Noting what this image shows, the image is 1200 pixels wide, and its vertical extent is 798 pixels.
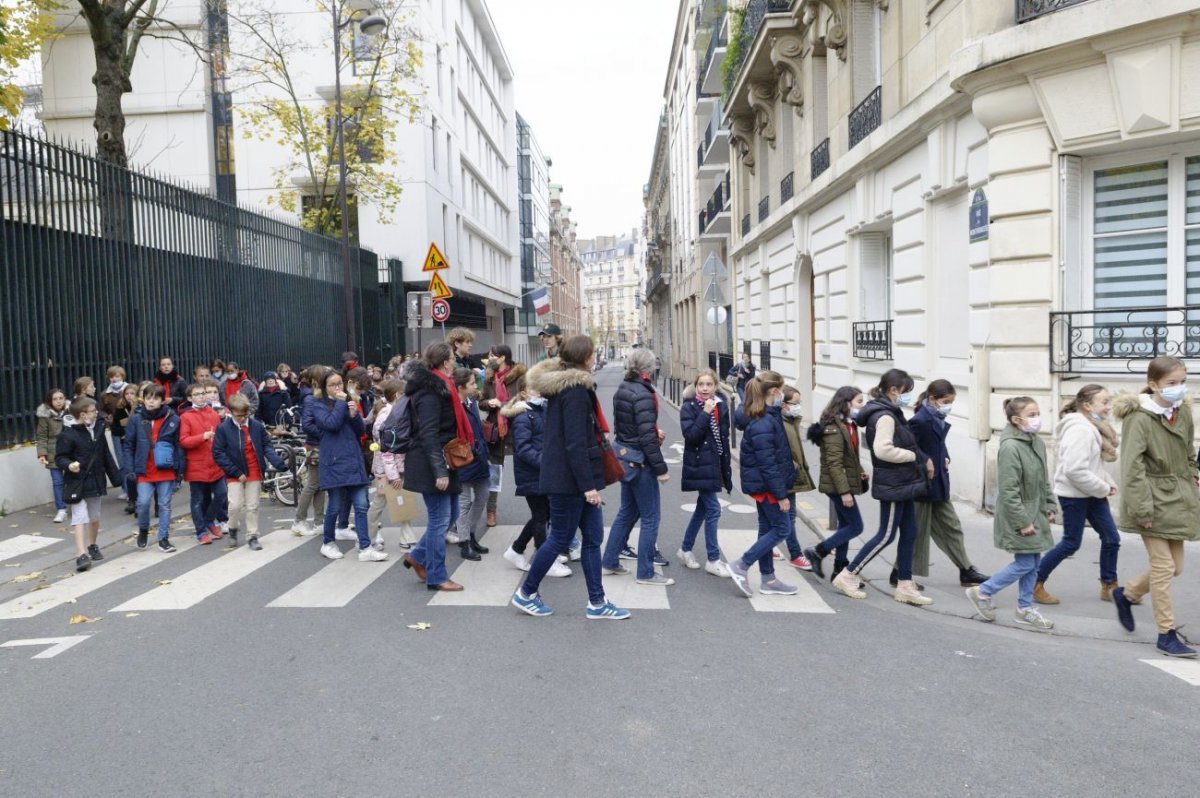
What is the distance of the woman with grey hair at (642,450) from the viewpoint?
6.77 metres

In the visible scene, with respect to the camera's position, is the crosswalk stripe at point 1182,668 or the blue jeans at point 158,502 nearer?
the crosswalk stripe at point 1182,668

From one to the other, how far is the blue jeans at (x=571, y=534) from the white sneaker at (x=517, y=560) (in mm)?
1458

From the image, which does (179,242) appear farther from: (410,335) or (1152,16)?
(410,335)

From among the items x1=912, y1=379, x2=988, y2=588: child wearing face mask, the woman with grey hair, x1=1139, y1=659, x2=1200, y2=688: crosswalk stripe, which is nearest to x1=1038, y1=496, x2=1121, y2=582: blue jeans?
x1=912, y1=379, x2=988, y2=588: child wearing face mask

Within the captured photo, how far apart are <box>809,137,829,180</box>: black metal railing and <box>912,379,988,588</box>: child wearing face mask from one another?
1065cm

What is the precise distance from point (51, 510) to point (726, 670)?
9.27 m

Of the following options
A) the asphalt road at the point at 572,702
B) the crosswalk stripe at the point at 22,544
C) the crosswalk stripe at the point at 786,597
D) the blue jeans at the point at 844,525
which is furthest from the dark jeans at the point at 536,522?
the crosswalk stripe at the point at 22,544

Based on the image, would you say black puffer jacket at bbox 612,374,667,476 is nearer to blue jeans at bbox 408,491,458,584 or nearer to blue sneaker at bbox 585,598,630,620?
blue sneaker at bbox 585,598,630,620

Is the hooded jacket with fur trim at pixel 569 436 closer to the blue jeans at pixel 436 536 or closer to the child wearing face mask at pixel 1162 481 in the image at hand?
the blue jeans at pixel 436 536

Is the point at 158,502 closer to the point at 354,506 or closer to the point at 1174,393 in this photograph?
the point at 354,506

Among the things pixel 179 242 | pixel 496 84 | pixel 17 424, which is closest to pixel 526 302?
pixel 496 84

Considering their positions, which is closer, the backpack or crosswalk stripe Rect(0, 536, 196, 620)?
crosswalk stripe Rect(0, 536, 196, 620)

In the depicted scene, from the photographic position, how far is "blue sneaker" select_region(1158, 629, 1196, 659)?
5.38 m

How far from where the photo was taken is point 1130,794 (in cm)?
359
